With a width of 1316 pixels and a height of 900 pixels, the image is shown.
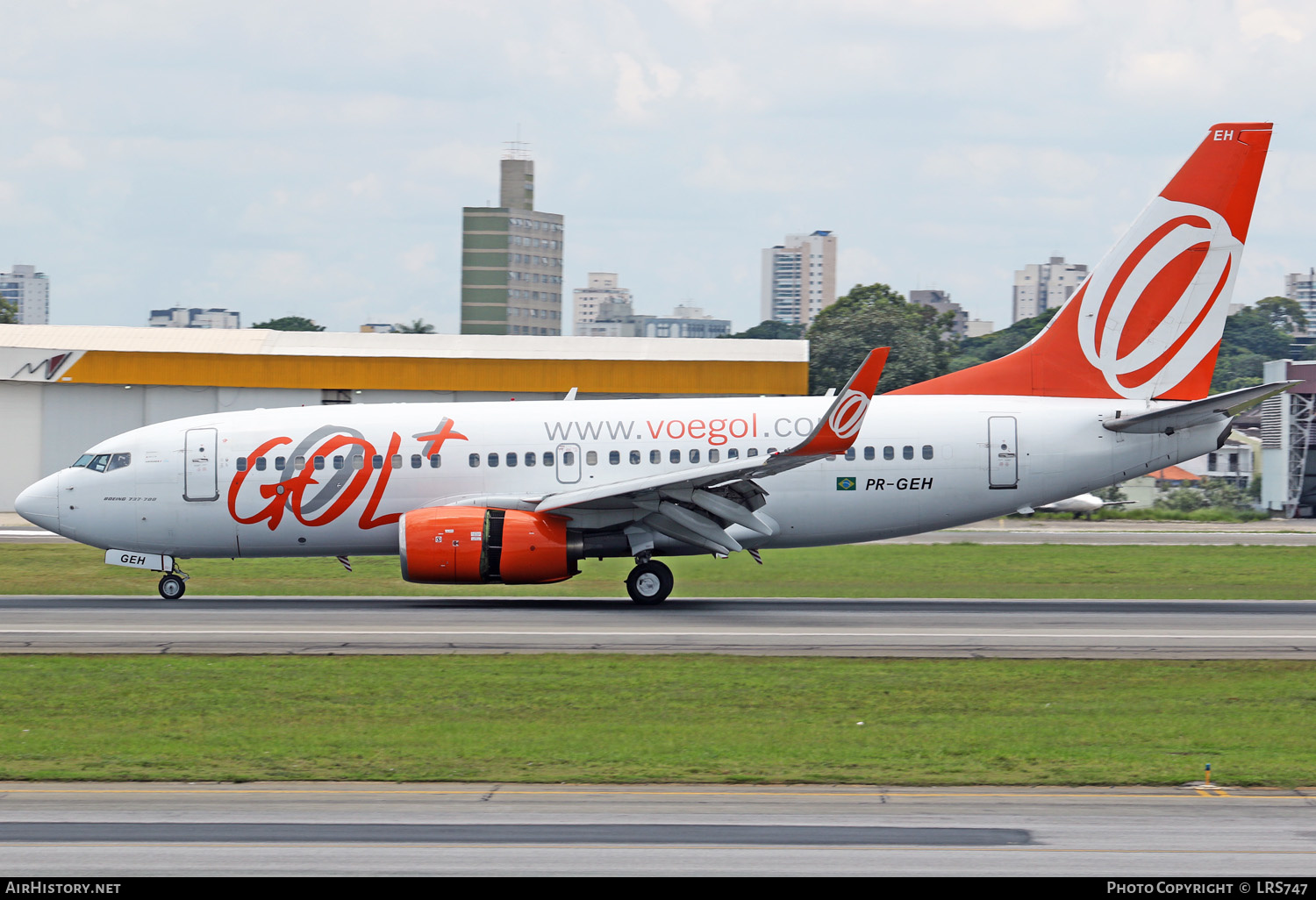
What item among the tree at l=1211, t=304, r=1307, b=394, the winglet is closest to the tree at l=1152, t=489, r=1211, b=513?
the winglet

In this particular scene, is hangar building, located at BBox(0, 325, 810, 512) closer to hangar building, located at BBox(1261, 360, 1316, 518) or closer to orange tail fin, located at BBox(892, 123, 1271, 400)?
orange tail fin, located at BBox(892, 123, 1271, 400)

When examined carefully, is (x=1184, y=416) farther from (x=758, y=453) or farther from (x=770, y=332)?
(x=770, y=332)

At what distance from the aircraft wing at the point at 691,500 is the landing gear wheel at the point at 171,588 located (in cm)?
603

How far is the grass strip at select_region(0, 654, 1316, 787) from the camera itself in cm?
1298

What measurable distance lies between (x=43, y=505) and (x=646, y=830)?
21218 millimetres

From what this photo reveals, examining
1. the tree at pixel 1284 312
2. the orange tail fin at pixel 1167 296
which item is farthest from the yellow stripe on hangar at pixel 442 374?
the tree at pixel 1284 312

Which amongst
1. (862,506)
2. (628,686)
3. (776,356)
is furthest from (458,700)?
(776,356)

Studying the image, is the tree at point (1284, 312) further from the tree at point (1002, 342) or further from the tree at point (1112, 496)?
the tree at point (1112, 496)

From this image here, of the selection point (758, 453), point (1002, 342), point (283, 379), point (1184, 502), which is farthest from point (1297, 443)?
point (1002, 342)

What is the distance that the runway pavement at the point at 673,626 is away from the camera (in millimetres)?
20594

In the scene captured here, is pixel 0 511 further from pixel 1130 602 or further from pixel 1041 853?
pixel 1041 853

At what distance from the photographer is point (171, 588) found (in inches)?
1071

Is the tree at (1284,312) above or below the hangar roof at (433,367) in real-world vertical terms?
above

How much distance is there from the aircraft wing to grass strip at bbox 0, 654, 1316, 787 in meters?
5.66
